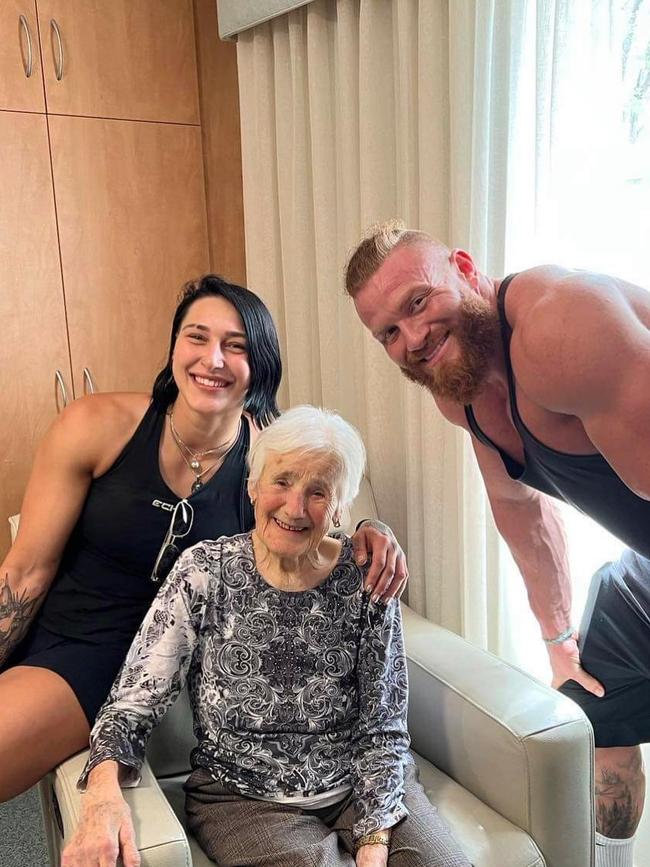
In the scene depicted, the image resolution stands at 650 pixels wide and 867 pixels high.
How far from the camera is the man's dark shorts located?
4.74ft

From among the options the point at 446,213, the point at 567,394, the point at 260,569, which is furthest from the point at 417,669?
the point at 446,213

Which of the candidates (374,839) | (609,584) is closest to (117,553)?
(374,839)

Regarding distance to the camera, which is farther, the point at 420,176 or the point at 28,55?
the point at 28,55

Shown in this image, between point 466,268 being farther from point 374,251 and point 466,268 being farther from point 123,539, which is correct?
point 123,539

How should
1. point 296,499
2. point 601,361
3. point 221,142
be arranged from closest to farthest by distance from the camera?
point 601,361, point 296,499, point 221,142

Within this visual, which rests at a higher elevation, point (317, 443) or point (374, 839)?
point (317, 443)

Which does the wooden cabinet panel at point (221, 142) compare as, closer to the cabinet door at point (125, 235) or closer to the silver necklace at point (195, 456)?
the cabinet door at point (125, 235)

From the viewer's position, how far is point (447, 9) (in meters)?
1.87

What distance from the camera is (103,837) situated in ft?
3.92

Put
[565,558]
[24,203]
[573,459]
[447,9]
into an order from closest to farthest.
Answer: [573,459]
[565,558]
[447,9]
[24,203]

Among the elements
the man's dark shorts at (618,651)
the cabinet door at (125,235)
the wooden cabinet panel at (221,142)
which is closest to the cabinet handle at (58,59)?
the cabinet door at (125,235)

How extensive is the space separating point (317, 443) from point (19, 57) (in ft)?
5.79

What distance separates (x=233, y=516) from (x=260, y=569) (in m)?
0.28

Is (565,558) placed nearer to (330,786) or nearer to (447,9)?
(330,786)
